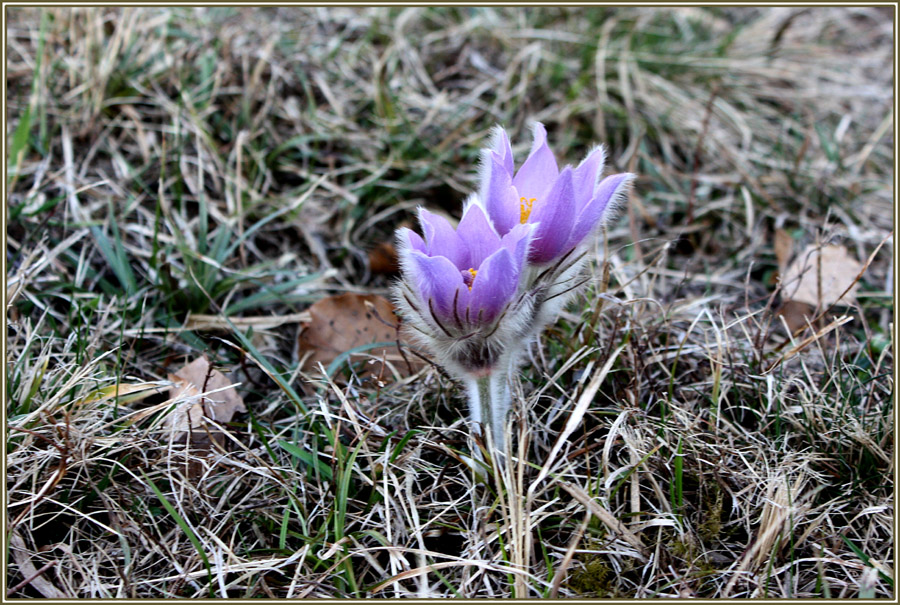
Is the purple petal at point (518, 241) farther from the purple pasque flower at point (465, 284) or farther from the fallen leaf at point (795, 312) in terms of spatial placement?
the fallen leaf at point (795, 312)

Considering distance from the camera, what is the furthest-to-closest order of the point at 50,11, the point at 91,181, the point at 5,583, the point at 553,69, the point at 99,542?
the point at 553,69
the point at 50,11
the point at 91,181
the point at 99,542
the point at 5,583

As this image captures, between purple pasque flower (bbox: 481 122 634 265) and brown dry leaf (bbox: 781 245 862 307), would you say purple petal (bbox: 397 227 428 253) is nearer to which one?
purple pasque flower (bbox: 481 122 634 265)

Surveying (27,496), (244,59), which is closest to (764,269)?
(244,59)

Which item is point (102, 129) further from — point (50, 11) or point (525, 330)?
point (525, 330)

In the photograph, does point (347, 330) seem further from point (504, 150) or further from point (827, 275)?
point (827, 275)

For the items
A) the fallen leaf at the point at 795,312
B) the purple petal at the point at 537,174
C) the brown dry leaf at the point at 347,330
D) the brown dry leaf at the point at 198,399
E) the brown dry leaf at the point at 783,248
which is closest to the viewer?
the purple petal at the point at 537,174

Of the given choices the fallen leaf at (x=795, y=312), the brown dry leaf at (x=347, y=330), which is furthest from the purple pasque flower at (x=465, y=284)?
the fallen leaf at (x=795, y=312)

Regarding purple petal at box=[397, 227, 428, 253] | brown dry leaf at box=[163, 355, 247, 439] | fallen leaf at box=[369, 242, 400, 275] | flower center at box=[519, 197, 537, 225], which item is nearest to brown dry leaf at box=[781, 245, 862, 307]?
flower center at box=[519, 197, 537, 225]
